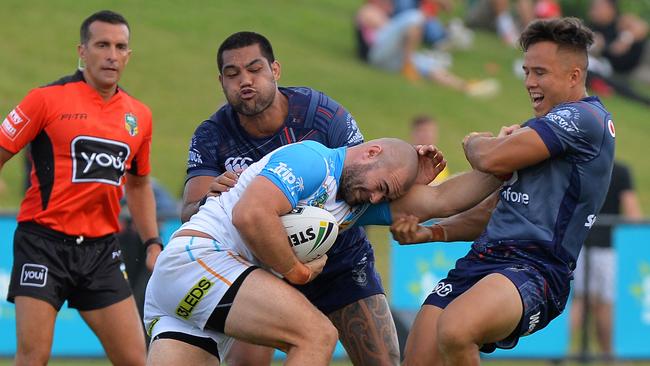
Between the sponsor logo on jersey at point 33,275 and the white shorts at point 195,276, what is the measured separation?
1.87 metres

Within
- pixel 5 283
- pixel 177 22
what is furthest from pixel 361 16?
pixel 5 283

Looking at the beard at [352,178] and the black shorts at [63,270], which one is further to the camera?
the black shorts at [63,270]

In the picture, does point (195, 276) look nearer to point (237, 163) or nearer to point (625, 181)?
point (237, 163)

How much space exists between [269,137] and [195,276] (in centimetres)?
126

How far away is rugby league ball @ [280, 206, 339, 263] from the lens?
5.96 meters

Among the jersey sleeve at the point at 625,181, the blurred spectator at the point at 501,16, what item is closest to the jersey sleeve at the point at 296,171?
the jersey sleeve at the point at 625,181

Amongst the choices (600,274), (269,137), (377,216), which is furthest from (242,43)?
(600,274)

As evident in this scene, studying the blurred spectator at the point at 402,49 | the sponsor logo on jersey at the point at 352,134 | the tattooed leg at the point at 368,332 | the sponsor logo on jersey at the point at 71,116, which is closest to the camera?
the sponsor logo on jersey at the point at 352,134

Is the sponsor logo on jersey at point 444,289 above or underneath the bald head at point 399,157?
underneath

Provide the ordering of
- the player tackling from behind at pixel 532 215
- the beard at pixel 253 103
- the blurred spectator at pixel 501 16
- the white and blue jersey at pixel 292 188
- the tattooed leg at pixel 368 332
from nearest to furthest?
the white and blue jersey at pixel 292 188 < the player tackling from behind at pixel 532 215 < the beard at pixel 253 103 < the tattooed leg at pixel 368 332 < the blurred spectator at pixel 501 16

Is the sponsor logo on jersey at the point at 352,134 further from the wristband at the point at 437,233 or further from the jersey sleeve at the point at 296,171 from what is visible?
the jersey sleeve at the point at 296,171

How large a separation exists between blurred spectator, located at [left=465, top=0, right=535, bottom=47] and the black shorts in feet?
48.8

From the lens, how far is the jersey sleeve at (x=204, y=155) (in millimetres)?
7016

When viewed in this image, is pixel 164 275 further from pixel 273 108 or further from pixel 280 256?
pixel 273 108
